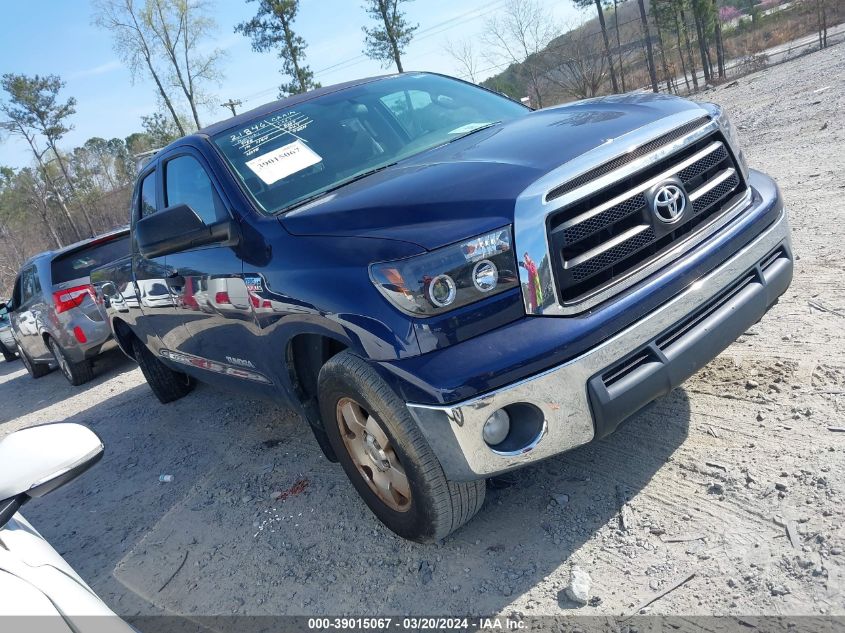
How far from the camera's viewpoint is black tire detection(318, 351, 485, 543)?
7.34 feet

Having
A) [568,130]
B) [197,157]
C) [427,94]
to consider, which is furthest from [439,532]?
[427,94]

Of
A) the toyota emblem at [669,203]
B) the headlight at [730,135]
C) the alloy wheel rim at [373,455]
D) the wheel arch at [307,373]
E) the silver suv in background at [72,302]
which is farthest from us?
the silver suv in background at [72,302]

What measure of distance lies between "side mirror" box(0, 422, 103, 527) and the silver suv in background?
5932 mm

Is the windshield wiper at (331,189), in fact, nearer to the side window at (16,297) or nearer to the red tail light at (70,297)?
the red tail light at (70,297)

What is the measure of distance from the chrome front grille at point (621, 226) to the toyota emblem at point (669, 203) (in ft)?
0.07

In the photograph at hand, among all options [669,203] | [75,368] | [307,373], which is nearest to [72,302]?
[75,368]

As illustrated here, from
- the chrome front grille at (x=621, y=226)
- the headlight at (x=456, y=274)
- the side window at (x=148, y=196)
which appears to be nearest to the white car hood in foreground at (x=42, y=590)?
the headlight at (x=456, y=274)

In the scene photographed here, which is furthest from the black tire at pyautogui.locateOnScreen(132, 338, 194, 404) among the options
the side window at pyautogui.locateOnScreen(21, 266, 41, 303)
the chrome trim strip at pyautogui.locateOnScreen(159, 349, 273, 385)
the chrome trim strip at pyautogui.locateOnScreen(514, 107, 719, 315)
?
the chrome trim strip at pyautogui.locateOnScreen(514, 107, 719, 315)

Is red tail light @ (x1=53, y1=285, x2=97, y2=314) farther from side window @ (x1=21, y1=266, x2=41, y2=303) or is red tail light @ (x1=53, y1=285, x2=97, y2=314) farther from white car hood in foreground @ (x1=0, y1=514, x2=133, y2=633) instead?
white car hood in foreground @ (x1=0, y1=514, x2=133, y2=633)

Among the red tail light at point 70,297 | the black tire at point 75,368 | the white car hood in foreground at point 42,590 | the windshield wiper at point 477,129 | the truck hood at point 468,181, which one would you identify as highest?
the windshield wiper at point 477,129

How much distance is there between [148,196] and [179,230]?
181 cm

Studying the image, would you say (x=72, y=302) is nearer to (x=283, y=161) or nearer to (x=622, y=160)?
(x=283, y=161)

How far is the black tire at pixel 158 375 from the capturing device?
5445 mm

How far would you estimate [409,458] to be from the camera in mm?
2262
